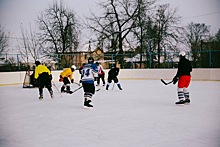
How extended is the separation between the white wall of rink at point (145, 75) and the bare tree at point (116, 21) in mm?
4542

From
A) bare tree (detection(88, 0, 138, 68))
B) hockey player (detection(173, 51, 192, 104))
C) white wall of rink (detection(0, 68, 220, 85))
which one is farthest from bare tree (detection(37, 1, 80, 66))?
bare tree (detection(88, 0, 138, 68))

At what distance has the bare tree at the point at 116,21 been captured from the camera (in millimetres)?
19312

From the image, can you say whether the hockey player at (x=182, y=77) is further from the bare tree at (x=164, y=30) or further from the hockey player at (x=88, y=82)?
the bare tree at (x=164, y=30)

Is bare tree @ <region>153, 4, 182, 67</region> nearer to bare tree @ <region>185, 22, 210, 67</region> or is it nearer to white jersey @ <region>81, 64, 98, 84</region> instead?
bare tree @ <region>185, 22, 210, 67</region>

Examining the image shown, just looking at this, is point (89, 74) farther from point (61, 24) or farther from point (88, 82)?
point (61, 24)

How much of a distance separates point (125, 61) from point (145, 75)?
88.2 inches

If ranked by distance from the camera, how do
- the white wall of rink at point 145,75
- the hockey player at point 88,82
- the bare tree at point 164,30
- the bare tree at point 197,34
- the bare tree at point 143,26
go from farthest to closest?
the bare tree at point 143,26 → the bare tree at point 164,30 → the white wall of rink at point 145,75 → the hockey player at point 88,82 → the bare tree at point 197,34

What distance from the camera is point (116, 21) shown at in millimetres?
19609

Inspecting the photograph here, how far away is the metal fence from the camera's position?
11437 mm

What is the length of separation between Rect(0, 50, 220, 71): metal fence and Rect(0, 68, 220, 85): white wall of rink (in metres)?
0.31

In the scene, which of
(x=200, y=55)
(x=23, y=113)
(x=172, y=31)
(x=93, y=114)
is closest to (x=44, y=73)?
(x=23, y=113)

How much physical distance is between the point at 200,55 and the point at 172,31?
7101 millimetres

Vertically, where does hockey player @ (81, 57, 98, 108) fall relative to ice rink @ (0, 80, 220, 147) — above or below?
above

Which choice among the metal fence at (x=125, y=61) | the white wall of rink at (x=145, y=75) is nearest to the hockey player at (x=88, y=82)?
the metal fence at (x=125, y=61)
